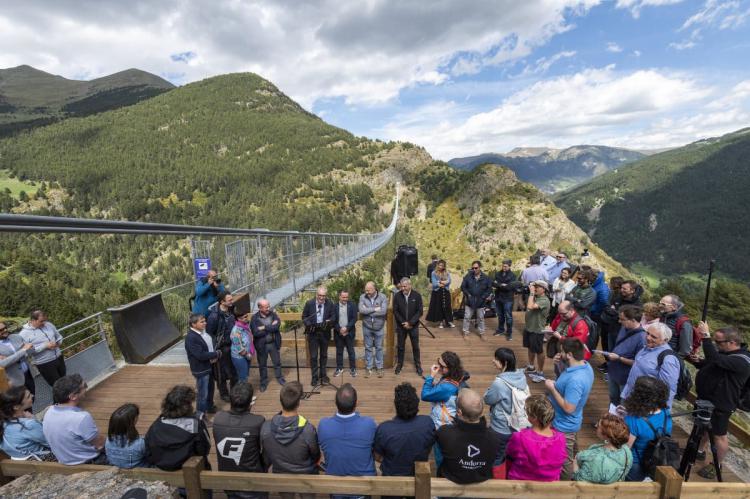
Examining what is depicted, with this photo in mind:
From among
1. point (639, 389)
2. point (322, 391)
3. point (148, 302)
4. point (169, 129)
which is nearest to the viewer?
point (639, 389)

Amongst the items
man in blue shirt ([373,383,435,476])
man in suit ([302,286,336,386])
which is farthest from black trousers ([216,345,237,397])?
man in blue shirt ([373,383,435,476])

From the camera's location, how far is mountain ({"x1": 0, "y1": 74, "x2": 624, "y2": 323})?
54625 millimetres

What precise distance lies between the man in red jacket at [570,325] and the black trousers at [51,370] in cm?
647

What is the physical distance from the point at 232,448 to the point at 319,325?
9.38 ft

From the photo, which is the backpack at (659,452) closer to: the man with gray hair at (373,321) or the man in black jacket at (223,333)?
the man with gray hair at (373,321)

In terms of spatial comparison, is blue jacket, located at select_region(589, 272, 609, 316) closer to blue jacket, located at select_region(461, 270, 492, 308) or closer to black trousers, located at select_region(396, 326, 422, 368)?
blue jacket, located at select_region(461, 270, 492, 308)

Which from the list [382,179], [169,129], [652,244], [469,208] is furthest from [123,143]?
[652,244]

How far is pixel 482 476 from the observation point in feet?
8.01

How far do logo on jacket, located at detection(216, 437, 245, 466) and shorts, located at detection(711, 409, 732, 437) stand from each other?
437cm

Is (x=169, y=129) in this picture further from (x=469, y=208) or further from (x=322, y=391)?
(x=322, y=391)

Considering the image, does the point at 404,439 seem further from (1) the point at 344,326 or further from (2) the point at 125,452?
(1) the point at 344,326

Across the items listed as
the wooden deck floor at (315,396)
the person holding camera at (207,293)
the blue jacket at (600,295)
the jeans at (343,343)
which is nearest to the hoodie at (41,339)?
the wooden deck floor at (315,396)

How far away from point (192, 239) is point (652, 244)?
627 ft

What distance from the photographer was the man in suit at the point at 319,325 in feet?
18.2
